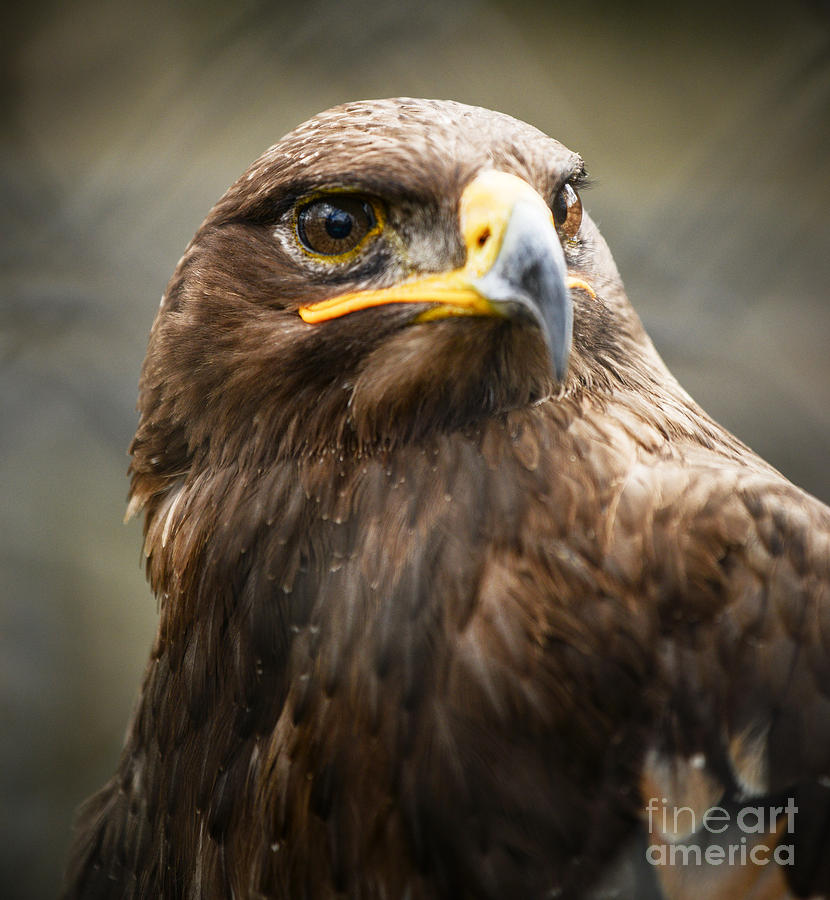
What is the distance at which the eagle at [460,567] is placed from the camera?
1238 millimetres

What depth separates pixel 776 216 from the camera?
3.33 m

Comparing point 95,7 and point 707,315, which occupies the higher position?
point 95,7

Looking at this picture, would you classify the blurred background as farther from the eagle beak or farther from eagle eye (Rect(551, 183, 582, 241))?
the eagle beak

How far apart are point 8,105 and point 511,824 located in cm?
307

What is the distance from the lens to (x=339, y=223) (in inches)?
54.3

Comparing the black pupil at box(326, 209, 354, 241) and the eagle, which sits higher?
the black pupil at box(326, 209, 354, 241)

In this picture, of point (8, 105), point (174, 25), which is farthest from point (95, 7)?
point (8, 105)

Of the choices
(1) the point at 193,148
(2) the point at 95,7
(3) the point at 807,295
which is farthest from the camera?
(3) the point at 807,295

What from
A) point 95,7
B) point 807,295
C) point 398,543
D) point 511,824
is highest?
point 95,7

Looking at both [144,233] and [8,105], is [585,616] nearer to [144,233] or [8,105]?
[144,233]

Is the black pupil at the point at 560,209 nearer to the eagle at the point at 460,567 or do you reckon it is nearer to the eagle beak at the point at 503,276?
the eagle at the point at 460,567

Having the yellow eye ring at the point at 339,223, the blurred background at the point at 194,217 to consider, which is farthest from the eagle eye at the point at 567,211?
the blurred background at the point at 194,217

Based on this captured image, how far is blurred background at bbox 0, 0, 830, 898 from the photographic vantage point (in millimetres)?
2814

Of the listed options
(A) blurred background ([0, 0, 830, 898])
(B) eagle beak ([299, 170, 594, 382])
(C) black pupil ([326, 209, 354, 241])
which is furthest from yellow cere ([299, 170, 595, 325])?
(A) blurred background ([0, 0, 830, 898])
